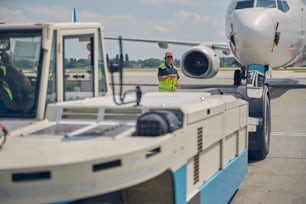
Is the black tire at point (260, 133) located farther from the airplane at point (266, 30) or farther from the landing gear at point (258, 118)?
the airplane at point (266, 30)

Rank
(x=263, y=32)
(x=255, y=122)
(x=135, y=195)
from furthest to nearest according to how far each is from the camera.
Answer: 1. (x=263, y=32)
2. (x=255, y=122)
3. (x=135, y=195)

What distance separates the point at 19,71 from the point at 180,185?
1468 millimetres

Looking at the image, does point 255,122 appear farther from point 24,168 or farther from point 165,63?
point 24,168

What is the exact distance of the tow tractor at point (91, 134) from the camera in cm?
285

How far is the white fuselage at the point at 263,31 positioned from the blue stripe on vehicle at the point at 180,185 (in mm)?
14462

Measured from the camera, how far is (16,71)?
432 centimetres

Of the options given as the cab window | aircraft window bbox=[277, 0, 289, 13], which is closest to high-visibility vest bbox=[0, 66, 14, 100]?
the cab window

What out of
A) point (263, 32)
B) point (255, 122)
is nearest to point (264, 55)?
point (263, 32)

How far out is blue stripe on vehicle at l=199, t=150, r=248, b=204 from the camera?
15.1ft

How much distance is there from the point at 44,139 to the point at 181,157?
884mm

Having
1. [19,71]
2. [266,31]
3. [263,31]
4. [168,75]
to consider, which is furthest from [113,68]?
[266,31]

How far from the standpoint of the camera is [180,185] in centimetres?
380

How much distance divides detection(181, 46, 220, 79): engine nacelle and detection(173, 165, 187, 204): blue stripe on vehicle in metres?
19.0

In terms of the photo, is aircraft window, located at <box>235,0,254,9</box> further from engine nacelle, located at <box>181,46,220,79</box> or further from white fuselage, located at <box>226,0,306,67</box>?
engine nacelle, located at <box>181,46,220,79</box>
